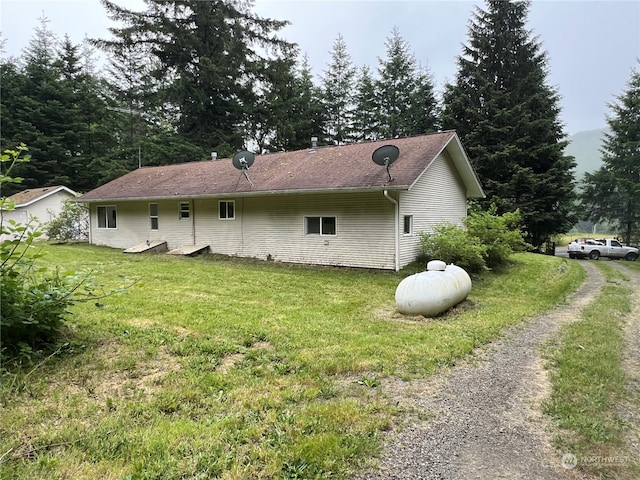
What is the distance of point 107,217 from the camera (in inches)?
738

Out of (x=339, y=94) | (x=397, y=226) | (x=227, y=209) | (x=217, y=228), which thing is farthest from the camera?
(x=339, y=94)

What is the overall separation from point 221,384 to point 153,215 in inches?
590

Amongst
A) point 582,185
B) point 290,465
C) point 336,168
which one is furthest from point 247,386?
point 582,185

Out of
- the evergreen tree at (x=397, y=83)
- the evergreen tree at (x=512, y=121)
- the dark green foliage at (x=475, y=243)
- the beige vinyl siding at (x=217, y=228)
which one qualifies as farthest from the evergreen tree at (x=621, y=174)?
the beige vinyl siding at (x=217, y=228)

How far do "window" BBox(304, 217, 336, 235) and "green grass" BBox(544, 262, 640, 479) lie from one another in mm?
7472

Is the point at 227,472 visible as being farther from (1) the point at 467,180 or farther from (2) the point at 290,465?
(1) the point at 467,180

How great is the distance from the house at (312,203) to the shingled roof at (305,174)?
5cm

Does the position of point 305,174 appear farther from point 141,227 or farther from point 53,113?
point 53,113

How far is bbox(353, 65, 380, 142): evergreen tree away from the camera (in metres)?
30.4

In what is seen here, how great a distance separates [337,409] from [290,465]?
0.83 m

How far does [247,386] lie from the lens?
370cm

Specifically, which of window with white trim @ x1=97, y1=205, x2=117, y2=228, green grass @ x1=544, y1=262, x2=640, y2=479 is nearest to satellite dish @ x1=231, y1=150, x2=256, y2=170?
window with white trim @ x1=97, y1=205, x2=117, y2=228

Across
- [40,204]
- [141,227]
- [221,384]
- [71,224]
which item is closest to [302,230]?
[141,227]

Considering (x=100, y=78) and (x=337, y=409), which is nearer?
(x=337, y=409)
